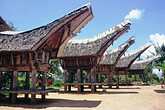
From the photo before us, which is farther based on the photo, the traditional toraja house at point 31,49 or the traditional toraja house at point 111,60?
the traditional toraja house at point 111,60

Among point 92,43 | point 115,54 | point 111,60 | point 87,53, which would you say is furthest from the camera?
point 115,54

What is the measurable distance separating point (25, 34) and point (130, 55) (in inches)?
818

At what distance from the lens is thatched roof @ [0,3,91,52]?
8.91 m

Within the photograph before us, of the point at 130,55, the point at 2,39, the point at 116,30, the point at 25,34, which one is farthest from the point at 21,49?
the point at 130,55

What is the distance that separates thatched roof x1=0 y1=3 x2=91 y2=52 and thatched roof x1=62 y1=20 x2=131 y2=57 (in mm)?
5500

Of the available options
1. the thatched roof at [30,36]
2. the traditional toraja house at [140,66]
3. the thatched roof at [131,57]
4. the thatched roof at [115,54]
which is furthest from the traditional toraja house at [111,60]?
the thatched roof at [30,36]

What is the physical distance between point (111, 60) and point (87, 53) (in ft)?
23.0

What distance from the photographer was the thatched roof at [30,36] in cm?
891

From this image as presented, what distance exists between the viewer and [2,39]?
10.2 m

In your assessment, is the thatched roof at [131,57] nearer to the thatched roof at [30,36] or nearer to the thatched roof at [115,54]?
the thatched roof at [115,54]

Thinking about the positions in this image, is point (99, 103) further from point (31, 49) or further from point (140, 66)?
point (140, 66)

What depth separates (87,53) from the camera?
49.7 feet

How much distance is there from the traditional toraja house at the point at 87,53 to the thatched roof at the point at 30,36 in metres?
5.57

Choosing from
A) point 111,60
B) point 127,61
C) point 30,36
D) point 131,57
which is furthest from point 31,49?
point 131,57
